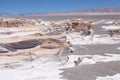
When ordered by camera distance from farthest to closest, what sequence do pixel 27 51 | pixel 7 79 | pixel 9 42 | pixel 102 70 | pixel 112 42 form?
1. pixel 112 42
2. pixel 9 42
3. pixel 27 51
4. pixel 102 70
5. pixel 7 79

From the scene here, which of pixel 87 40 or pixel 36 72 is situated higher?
pixel 36 72

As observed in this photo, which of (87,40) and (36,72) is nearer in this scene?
(36,72)

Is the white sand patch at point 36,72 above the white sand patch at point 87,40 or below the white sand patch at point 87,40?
above

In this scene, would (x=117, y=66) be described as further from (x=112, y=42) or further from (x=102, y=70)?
(x=112, y=42)

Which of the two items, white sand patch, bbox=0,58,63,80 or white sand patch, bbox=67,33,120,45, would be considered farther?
white sand patch, bbox=67,33,120,45

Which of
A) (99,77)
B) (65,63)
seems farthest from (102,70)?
(65,63)

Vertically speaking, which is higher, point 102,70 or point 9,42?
point 9,42

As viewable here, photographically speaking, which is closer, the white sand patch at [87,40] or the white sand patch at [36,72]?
the white sand patch at [36,72]

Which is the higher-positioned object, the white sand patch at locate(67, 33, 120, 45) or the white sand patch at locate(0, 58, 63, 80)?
the white sand patch at locate(0, 58, 63, 80)
